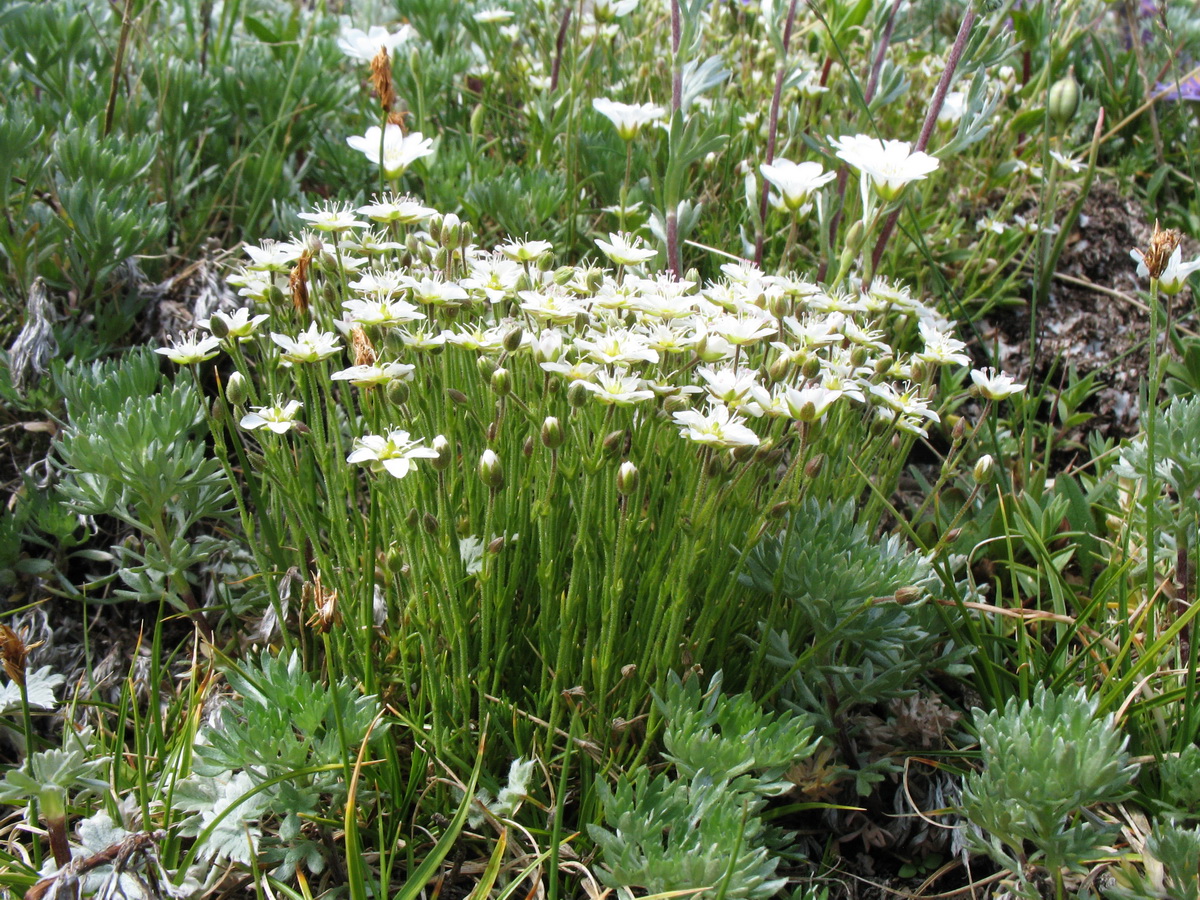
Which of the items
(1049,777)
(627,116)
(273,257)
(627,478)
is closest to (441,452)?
(627,478)

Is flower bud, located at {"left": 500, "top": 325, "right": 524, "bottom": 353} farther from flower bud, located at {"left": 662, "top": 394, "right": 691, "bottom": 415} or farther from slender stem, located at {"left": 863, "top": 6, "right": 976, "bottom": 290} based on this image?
slender stem, located at {"left": 863, "top": 6, "right": 976, "bottom": 290}

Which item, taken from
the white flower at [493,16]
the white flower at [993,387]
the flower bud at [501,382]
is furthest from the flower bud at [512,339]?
the white flower at [493,16]

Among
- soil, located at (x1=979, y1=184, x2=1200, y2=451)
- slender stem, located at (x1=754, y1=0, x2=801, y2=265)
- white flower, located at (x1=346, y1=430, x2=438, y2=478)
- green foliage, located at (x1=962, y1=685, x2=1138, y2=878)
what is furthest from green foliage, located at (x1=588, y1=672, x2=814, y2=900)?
soil, located at (x1=979, y1=184, x2=1200, y2=451)

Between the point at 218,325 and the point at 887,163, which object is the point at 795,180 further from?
the point at 218,325

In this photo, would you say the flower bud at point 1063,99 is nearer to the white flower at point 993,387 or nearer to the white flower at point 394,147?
the white flower at point 993,387

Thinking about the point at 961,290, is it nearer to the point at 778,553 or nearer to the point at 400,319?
the point at 778,553

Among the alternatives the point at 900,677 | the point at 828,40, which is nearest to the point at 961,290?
the point at 828,40

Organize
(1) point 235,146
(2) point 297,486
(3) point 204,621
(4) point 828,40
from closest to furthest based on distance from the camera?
(2) point 297,486
(3) point 204,621
(4) point 828,40
(1) point 235,146
